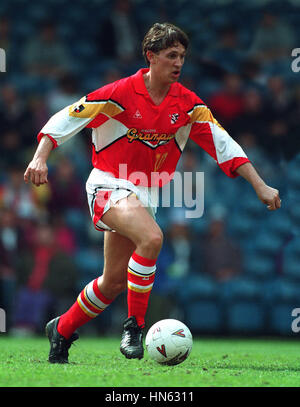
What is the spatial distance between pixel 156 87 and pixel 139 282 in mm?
1385

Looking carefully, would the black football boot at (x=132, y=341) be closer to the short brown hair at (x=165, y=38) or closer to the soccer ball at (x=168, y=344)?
the soccer ball at (x=168, y=344)

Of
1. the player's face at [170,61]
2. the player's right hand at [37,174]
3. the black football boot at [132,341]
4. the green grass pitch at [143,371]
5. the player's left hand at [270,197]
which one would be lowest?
the green grass pitch at [143,371]

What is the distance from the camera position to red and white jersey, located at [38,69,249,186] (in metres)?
5.18

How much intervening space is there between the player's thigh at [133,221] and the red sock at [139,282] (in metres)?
0.13

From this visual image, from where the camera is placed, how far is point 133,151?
5.28 metres

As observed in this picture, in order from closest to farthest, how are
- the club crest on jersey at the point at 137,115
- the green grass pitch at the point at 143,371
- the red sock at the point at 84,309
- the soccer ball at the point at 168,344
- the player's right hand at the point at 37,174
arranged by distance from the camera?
the green grass pitch at the point at 143,371, the player's right hand at the point at 37,174, the soccer ball at the point at 168,344, the club crest on jersey at the point at 137,115, the red sock at the point at 84,309

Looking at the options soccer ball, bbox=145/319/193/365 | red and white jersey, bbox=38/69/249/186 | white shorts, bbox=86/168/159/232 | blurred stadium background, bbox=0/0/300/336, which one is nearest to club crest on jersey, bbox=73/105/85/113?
red and white jersey, bbox=38/69/249/186

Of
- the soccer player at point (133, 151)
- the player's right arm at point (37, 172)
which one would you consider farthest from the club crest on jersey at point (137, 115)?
the player's right arm at point (37, 172)

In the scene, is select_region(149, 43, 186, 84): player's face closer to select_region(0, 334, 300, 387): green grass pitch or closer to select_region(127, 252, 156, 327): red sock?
select_region(127, 252, 156, 327): red sock

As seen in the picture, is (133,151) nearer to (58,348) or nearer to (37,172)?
(37,172)

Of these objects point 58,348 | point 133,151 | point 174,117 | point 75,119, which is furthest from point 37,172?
point 58,348

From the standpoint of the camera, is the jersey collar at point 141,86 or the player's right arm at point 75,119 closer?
the player's right arm at point 75,119

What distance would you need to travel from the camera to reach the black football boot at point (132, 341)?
484cm

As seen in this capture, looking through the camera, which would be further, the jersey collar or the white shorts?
the jersey collar
